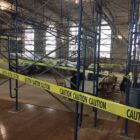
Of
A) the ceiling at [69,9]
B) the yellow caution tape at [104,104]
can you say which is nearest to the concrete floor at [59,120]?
the yellow caution tape at [104,104]

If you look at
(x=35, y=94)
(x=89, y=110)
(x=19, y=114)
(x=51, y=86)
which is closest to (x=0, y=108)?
(x=19, y=114)

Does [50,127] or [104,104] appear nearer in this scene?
[104,104]

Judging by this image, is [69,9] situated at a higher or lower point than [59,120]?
higher

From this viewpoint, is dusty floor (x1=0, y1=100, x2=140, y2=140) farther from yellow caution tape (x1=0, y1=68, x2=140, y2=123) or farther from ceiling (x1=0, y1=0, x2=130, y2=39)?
ceiling (x1=0, y1=0, x2=130, y2=39)

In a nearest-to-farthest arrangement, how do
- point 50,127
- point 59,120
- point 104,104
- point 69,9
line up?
point 104,104, point 50,127, point 59,120, point 69,9

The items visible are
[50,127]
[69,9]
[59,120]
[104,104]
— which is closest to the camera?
[104,104]

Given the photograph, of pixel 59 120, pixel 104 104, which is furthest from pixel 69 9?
pixel 104 104

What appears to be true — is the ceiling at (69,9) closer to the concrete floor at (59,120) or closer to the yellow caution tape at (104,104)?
the concrete floor at (59,120)

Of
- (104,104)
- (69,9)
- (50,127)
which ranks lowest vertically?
(50,127)

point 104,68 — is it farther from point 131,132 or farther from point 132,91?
point 131,132

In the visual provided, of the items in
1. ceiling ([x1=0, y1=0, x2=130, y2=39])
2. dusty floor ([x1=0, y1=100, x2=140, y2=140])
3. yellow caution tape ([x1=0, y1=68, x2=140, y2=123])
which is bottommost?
dusty floor ([x1=0, y1=100, x2=140, y2=140])

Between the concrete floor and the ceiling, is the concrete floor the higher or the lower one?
the lower one

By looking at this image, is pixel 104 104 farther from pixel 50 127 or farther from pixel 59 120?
pixel 59 120

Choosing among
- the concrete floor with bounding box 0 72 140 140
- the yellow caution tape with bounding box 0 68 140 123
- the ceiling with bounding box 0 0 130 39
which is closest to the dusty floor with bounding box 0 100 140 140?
the concrete floor with bounding box 0 72 140 140
